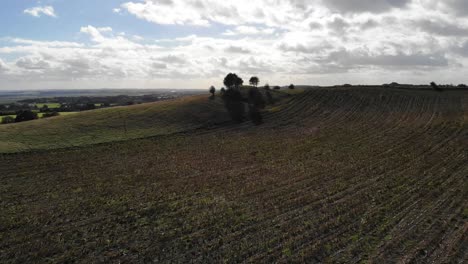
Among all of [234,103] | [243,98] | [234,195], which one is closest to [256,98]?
[243,98]

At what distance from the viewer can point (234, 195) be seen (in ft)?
67.7

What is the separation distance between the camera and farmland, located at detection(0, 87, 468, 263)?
46.1 ft

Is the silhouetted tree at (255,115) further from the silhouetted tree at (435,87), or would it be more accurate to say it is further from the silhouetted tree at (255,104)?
the silhouetted tree at (435,87)

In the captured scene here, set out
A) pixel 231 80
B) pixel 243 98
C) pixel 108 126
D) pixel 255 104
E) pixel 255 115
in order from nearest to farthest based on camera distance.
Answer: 1. pixel 108 126
2. pixel 255 115
3. pixel 255 104
4. pixel 243 98
5. pixel 231 80

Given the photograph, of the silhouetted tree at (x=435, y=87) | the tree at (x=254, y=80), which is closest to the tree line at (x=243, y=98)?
the tree at (x=254, y=80)

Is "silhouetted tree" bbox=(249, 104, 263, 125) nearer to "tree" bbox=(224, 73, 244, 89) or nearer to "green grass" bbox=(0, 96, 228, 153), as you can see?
"green grass" bbox=(0, 96, 228, 153)

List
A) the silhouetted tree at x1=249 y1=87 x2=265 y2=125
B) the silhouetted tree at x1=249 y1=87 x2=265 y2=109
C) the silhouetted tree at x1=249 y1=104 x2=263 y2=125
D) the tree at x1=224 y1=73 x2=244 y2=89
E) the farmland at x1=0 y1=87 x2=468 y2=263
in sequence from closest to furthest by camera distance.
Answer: the farmland at x1=0 y1=87 x2=468 y2=263, the silhouetted tree at x1=249 y1=104 x2=263 y2=125, the silhouetted tree at x1=249 y1=87 x2=265 y2=125, the silhouetted tree at x1=249 y1=87 x2=265 y2=109, the tree at x1=224 y1=73 x2=244 y2=89

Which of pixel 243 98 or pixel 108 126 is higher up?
pixel 243 98

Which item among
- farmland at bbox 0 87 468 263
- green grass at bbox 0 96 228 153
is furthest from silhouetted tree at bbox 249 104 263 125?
farmland at bbox 0 87 468 263

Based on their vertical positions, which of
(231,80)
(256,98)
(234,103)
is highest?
(231,80)

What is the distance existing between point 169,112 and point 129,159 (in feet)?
89.0

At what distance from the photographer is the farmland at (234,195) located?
14.1 metres

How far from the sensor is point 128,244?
48.2ft

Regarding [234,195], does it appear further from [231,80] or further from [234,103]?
[231,80]
